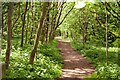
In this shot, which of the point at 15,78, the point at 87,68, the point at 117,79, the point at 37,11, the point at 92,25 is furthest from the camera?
the point at 92,25

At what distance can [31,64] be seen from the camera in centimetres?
1182

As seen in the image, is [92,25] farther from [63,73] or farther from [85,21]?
[63,73]

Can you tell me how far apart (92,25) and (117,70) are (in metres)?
19.1

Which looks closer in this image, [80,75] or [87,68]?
[80,75]

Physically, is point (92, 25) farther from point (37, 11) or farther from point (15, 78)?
point (15, 78)

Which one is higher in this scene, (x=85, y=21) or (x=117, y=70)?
(x=85, y=21)

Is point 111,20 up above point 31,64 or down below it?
above

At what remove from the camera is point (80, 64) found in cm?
1728

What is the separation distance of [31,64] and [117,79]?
4.13m

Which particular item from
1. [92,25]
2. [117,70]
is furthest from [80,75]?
[92,25]

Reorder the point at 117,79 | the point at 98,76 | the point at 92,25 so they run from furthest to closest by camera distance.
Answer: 1. the point at 92,25
2. the point at 98,76
3. the point at 117,79

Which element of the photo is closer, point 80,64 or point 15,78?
point 15,78

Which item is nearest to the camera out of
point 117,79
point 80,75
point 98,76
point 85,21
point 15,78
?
point 15,78

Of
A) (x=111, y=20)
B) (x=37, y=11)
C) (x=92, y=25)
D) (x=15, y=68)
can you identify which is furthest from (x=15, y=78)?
(x=92, y=25)
